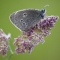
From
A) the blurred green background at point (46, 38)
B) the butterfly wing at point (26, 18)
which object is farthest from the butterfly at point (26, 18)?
the blurred green background at point (46, 38)

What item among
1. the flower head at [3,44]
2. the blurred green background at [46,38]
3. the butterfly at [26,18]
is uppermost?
the blurred green background at [46,38]

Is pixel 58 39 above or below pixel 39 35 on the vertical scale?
above

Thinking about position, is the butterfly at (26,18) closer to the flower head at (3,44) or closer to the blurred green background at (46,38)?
the flower head at (3,44)

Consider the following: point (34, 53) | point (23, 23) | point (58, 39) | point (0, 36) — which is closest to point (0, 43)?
point (0, 36)

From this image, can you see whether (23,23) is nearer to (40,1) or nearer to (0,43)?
(0,43)

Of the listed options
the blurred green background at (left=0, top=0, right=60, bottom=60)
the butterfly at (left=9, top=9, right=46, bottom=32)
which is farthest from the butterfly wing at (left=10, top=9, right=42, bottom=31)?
the blurred green background at (left=0, top=0, right=60, bottom=60)

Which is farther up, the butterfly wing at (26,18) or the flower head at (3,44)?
the butterfly wing at (26,18)

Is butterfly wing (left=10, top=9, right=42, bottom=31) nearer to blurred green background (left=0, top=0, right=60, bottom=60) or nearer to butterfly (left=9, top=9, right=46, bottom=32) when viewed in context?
butterfly (left=9, top=9, right=46, bottom=32)
